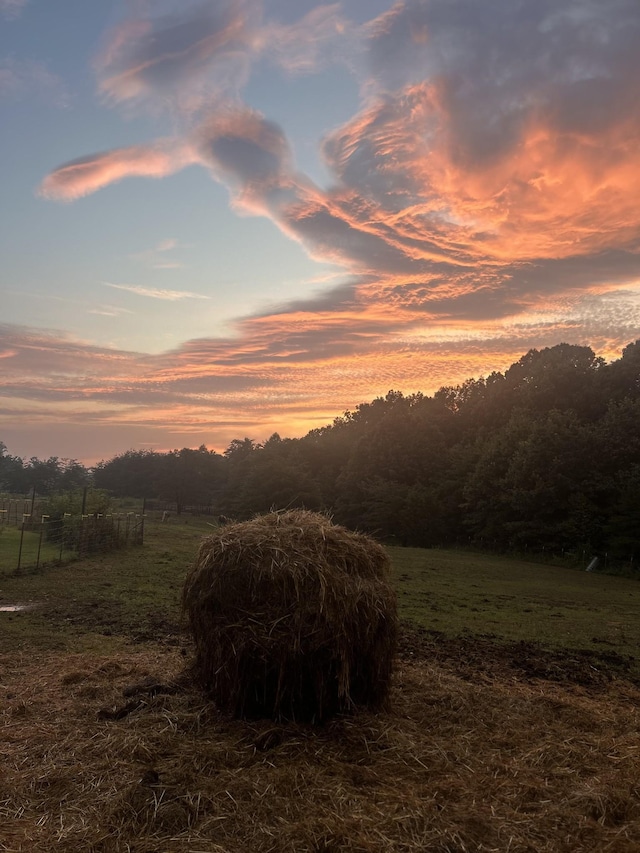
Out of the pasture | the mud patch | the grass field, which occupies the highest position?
the pasture

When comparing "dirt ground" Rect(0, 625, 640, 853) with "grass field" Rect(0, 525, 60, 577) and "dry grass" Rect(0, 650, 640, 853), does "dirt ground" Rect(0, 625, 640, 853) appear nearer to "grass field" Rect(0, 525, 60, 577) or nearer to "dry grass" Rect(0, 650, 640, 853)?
"dry grass" Rect(0, 650, 640, 853)

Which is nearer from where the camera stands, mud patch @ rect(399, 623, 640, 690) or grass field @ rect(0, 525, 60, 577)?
mud patch @ rect(399, 623, 640, 690)

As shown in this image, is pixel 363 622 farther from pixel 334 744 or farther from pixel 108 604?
pixel 108 604

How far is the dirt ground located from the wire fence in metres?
13.7

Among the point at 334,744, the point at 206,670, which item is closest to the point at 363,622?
the point at 334,744

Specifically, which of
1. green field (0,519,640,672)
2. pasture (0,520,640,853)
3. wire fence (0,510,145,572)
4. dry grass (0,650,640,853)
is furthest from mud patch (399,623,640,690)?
wire fence (0,510,145,572)

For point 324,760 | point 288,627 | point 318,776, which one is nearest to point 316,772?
point 318,776

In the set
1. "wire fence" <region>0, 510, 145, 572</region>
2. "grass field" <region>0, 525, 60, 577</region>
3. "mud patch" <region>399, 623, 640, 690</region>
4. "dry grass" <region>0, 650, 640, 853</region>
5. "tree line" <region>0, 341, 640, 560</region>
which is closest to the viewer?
"dry grass" <region>0, 650, 640, 853</region>

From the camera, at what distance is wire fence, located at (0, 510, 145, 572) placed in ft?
65.7

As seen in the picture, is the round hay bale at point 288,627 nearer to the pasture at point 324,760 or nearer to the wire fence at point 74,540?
the pasture at point 324,760

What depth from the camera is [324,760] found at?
5.07 meters

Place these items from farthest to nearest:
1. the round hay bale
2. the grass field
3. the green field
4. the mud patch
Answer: the grass field
the green field
the mud patch
the round hay bale

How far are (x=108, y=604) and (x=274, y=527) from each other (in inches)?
323

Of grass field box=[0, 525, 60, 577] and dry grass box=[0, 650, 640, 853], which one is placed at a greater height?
dry grass box=[0, 650, 640, 853]
